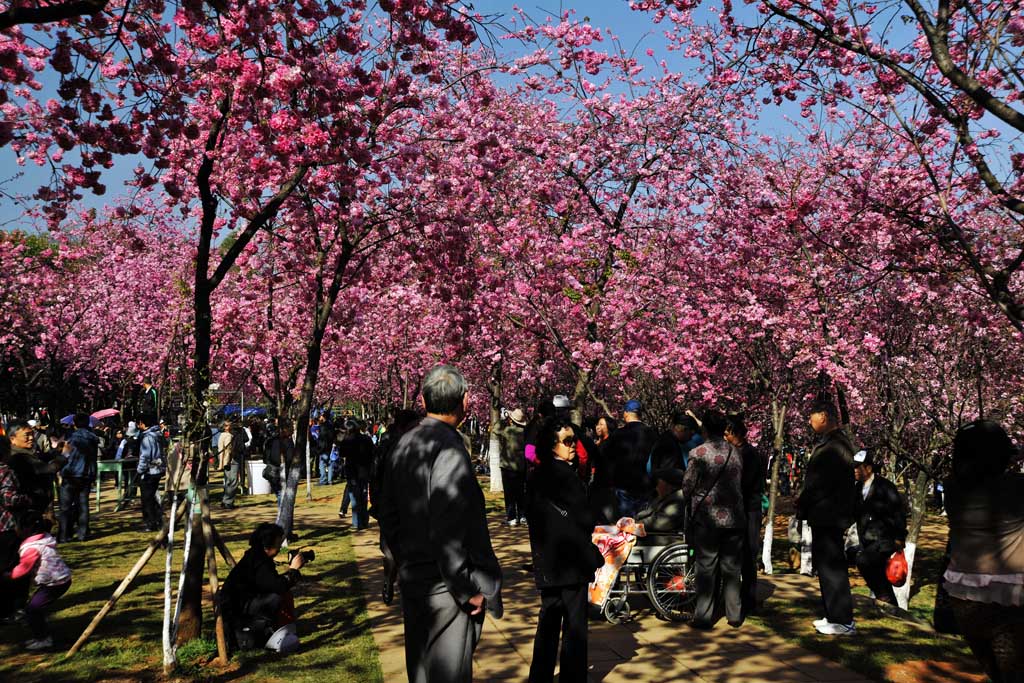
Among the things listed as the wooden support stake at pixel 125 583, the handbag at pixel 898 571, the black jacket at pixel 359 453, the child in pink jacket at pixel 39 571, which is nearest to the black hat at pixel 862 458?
the handbag at pixel 898 571

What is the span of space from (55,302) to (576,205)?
1015 inches

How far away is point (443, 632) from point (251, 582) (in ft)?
13.7

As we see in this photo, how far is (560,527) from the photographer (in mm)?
5750

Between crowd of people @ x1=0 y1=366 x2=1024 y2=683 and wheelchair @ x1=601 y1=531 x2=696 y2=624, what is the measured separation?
111mm

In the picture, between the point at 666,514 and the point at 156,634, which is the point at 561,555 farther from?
the point at 156,634

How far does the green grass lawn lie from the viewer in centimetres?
699

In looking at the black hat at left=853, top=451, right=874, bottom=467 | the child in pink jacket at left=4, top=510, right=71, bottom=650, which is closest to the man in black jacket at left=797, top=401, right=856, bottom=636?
the black hat at left=853, top=451, right=874, bottom=467

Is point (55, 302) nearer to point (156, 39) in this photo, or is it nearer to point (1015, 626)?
point (156, 39)

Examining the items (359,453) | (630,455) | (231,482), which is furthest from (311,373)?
(231,482)

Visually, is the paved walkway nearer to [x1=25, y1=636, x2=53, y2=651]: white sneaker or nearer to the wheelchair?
the wheelchair

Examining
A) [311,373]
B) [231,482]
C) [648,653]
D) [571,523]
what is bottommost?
[648,653]

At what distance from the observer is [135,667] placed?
7.18 m

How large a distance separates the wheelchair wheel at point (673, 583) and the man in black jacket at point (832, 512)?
1276 millimetres

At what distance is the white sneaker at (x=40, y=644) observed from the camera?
25.3 ft
